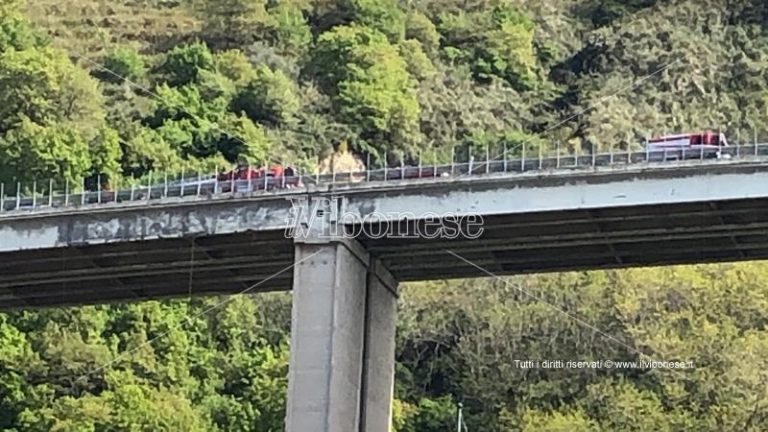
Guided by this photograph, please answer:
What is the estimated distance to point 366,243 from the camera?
52969mm

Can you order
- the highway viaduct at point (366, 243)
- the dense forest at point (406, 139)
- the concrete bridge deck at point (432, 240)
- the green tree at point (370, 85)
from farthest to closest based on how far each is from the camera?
the green tree at point (370, 85) < the dense forest at point (406, 139) < the concrete bridge deck at point (432, 240) < the highway viaduct at point (366, 243)

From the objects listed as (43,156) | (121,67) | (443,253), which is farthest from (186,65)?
(443,253)

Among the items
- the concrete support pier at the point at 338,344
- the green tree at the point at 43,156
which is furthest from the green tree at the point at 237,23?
the concrete support pier at the point at 338,344

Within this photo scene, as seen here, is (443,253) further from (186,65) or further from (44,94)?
(186,65)

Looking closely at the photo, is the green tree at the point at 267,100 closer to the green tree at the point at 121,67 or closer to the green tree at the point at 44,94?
the green tree at the point at 44,94

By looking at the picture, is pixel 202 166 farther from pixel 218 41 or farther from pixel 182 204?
pixel 182 204

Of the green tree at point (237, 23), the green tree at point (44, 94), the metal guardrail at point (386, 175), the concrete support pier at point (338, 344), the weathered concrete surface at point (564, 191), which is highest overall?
the green tree at point (237, 23)

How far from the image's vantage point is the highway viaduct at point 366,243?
50.2 metres

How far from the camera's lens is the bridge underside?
52.1m

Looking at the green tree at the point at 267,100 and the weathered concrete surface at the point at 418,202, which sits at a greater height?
the green tree at the point at 267,100

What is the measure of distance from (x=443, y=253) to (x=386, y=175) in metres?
3.44

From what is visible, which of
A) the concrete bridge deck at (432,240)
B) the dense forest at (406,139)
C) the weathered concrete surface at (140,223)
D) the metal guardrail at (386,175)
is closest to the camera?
the concrete bridge deck at (432,240)

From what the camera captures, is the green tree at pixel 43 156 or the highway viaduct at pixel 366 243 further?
the green tree at pixel 43 156

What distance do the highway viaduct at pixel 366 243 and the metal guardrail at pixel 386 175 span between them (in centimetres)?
38
